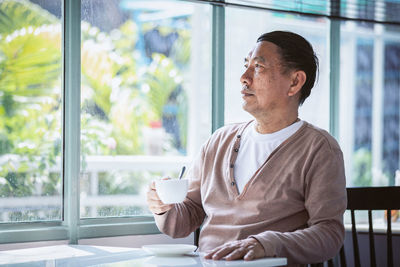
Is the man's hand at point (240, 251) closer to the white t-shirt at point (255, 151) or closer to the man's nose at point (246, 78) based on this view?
the white t-shirt at point (255, 151)

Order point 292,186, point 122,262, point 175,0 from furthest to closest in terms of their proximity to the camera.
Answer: point 175,0 → point 292,186 → point 122,262

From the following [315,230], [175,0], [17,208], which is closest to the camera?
[315,230]

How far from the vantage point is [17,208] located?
2.06 metres

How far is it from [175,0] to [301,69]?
2.58 ft

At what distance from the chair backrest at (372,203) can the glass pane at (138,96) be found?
0.76 meters

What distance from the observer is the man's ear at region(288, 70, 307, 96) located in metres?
1.92

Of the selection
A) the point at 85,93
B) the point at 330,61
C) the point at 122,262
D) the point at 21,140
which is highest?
the point at 330,61

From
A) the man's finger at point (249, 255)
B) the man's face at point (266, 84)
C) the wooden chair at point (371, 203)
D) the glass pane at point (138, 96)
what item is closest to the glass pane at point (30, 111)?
the glass pane at point (138, 96)

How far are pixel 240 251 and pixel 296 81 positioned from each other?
2.42ft

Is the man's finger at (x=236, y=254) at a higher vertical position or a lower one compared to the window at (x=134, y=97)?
lower

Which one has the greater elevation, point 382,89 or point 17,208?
point 382,89

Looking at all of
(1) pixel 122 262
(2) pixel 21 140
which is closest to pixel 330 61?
(2) pixel 21 140

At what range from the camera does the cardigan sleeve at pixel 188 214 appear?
1.91 metres

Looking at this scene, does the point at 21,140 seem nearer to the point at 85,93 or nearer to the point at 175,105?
the point at 85,93
